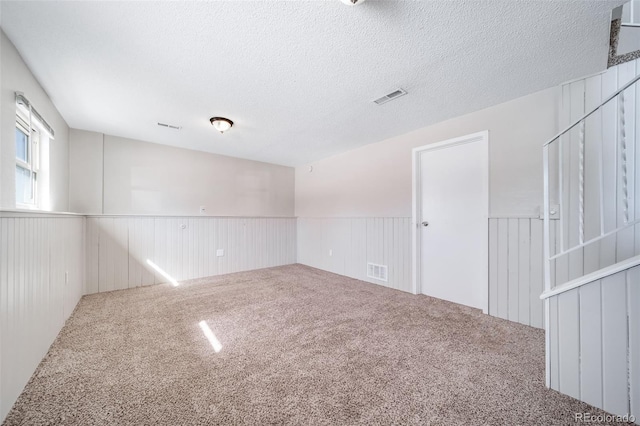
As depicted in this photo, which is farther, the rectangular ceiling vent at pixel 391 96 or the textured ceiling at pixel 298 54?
the rectangular ceiling vent at pixel 391 96

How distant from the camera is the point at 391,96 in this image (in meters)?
2.34

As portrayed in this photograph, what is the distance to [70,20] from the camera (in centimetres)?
142

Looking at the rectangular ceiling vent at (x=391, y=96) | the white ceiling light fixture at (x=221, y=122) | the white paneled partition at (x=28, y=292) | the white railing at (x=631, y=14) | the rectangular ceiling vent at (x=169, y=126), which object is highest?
the white railing at (x=631, y=14)

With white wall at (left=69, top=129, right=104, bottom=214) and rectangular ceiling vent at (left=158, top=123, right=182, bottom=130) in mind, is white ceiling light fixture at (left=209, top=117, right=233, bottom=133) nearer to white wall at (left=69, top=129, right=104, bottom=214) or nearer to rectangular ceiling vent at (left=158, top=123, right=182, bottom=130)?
rectangular ceiling vent at (left=158, top=123, right=182, bottom=130)

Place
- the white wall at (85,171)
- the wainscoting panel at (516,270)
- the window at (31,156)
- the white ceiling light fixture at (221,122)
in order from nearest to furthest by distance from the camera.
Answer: the window at (31,156) → the wainscoting panel at (516,270) → the white ceiling light fixture at (221,122) → the white wall at (85,171)

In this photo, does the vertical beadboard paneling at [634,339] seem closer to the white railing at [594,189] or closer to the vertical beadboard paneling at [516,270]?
the white railing at [594,189]

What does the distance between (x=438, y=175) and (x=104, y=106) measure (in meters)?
4.03

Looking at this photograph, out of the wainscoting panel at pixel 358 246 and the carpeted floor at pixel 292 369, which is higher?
the wainscoting panel at pixel 358 246

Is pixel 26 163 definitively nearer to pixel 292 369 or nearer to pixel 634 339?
pixel 292 369

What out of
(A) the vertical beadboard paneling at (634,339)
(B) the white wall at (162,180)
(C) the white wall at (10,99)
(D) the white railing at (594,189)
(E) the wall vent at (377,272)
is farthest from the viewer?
(E) the wall vent at (377,272)

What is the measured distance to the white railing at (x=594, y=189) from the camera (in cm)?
179

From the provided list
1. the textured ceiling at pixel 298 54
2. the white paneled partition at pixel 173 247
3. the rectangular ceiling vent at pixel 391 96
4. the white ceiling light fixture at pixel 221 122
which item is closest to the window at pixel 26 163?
the textured ceiling at pixel 298 54

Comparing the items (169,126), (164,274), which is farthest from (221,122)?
(164,274)

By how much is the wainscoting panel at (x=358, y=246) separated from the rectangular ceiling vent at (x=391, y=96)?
167 centimetres
